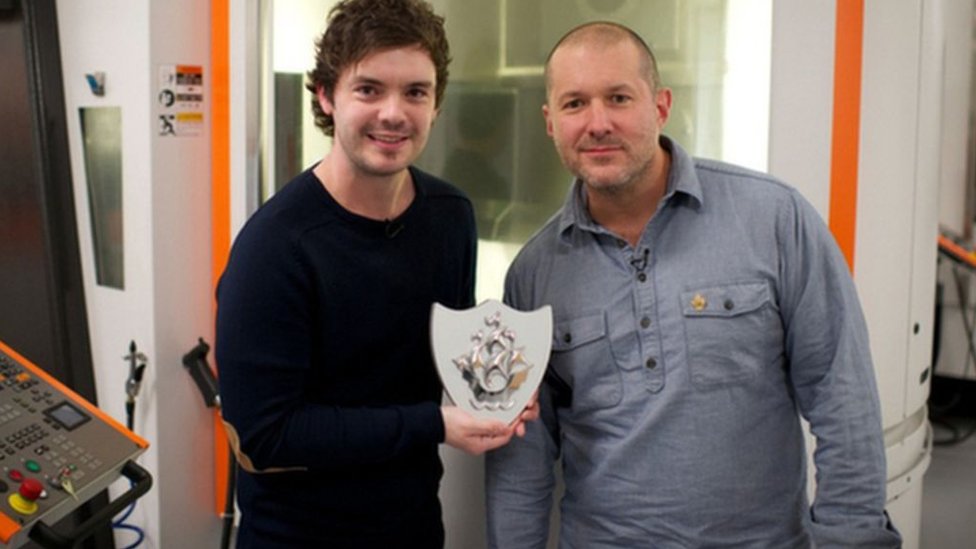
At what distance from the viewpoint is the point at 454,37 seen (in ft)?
7.44

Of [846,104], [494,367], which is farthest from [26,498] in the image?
[846,104]

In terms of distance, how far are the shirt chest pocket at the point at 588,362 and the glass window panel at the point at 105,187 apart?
152 centimetres

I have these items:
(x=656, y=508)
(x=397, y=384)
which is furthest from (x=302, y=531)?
(x=656, y=508)

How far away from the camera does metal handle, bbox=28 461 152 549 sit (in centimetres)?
156

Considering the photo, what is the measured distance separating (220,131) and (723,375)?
5.35 feet

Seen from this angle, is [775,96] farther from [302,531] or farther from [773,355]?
[302,531]

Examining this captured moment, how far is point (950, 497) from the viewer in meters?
3.96

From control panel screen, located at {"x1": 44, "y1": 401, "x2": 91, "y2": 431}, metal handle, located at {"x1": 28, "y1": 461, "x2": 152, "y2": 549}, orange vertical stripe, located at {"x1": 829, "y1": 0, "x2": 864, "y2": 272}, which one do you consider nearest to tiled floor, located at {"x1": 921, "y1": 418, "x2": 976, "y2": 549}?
orange vertical stripe, located at {"x1": 829, "y1": 0, "x2": 864, "y2": 272}

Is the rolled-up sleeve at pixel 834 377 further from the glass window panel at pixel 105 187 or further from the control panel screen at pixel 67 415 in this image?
the glass window panel at pixel 105 187

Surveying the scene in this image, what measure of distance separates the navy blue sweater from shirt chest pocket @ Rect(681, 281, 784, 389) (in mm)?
424

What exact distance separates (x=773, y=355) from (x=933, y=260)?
0.96 meters

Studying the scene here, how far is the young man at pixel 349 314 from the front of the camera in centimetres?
→ 153

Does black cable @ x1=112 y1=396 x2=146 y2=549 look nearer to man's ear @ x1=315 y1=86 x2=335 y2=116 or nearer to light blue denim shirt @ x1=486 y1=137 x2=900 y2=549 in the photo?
man's ear @ x1=315 y1=86 x2=335 y2=116

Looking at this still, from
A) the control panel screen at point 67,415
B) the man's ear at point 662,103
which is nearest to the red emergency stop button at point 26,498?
the control panel screen at point 67,415
